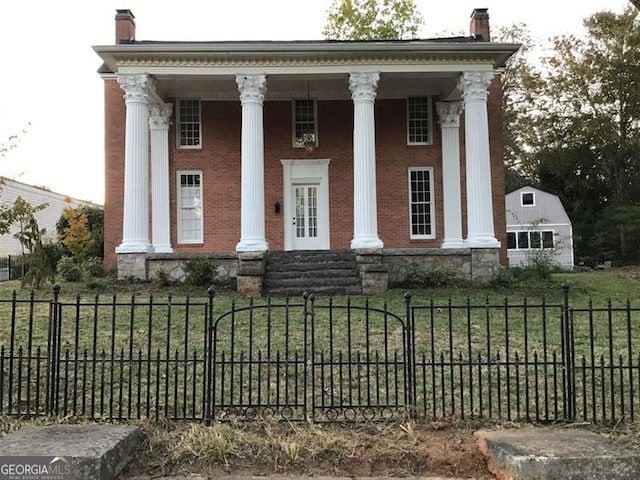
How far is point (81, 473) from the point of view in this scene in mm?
4207

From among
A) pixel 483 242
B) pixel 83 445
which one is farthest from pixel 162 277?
pixel 83 445

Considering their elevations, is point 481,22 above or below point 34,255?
above

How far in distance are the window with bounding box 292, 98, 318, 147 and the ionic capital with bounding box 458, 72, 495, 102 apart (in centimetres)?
561

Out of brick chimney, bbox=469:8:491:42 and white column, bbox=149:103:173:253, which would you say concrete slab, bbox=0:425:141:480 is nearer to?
white column, bbox=149:103:173:253

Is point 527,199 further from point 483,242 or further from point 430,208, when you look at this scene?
point 483,242

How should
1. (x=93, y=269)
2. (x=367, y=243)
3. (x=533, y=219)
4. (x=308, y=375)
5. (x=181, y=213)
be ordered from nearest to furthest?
(x=308, y=375) → (x=367, y=243) → (x=93, y=269) → (x=181, y=213) → (x=533, y=219)

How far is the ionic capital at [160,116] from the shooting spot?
19391mm

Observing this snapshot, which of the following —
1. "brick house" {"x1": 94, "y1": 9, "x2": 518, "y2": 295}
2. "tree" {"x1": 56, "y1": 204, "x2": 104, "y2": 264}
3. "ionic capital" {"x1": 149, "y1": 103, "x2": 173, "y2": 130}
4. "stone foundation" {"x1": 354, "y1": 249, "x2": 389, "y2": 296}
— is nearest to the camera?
"stone foundation" {"x1": 354, "y1": 249, "x2": 389, "y2": 296}

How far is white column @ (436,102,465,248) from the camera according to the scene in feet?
64.0

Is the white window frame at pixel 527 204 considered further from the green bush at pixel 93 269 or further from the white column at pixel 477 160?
the green bush at pixel 93 269

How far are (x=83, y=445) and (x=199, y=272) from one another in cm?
1108

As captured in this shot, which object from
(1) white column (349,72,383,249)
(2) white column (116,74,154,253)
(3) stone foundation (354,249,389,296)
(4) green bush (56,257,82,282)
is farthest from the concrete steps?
(4) green bush (56,257,82,282)

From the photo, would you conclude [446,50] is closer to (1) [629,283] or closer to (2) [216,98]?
(2) [216,98]

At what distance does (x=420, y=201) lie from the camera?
66.2 ft
